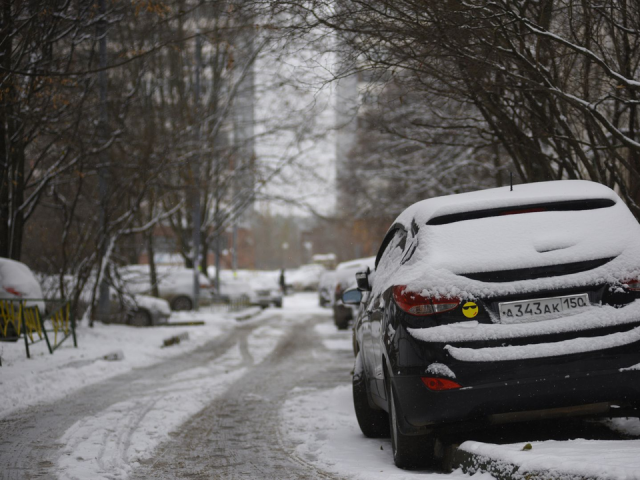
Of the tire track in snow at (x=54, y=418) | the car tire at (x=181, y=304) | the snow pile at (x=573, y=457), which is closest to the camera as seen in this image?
the snow pile at (x=573, y=457)

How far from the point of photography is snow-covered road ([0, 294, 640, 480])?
4852 millimetres

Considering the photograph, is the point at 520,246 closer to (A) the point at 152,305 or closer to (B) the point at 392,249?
(B) the point at 392,249

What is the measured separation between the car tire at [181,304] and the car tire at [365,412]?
24.1 m

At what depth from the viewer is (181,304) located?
29.7m

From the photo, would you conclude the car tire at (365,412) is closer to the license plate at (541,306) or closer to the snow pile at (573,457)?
the snow pile at (573,457)

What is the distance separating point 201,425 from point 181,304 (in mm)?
23173

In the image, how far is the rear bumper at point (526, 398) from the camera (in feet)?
14.2

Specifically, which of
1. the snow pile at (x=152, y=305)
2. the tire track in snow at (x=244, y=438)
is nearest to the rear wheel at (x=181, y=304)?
the snow pile at (x=152, y=305)

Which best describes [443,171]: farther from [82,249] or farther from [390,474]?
[390,474]

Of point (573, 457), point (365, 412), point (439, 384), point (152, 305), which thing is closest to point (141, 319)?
point (152, 305)

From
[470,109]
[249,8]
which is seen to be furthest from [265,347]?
[249,8]

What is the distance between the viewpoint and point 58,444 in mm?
5977

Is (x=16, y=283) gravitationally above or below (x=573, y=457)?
above

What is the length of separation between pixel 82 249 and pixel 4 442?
10740 millimetres
